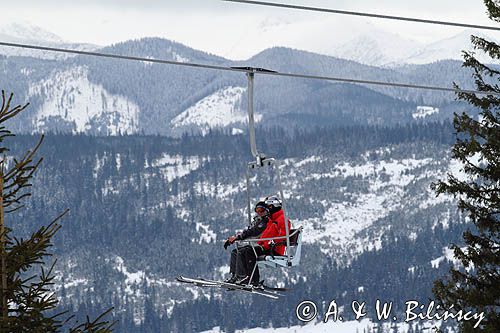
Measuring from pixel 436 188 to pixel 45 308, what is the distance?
49.6ft

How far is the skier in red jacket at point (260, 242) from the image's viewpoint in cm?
1822

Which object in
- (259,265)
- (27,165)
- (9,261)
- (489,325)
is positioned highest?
(27,165)

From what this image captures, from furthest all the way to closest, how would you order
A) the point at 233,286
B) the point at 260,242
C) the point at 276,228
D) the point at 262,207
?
→ the point at 260,242 → the point at 262,207 → the point at 276,228 → the point at 233,286

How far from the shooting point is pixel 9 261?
8.95 m

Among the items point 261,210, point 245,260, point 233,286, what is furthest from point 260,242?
point 233,286

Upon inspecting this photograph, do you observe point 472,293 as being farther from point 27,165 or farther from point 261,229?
point 27,165

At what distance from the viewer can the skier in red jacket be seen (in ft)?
59.8

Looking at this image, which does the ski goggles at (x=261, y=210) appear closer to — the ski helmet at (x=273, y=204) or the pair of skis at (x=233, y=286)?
the ski helmet at (x=273, y=204)

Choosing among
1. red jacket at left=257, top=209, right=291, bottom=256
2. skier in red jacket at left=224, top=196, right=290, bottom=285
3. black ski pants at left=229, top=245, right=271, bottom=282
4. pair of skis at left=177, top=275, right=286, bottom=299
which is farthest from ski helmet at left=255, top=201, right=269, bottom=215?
pair of skis at left=177, top=275, right=286, bottom=299

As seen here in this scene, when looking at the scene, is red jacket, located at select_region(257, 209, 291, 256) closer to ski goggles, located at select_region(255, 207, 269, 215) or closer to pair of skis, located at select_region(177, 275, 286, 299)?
ski goggles, located at select_region(255, 207, 269, 215)

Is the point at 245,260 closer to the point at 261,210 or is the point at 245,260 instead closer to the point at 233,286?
the point at 261,210

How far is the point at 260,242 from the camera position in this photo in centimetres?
1878

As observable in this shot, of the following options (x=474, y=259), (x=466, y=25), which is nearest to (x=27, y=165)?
(x=466, y=25)

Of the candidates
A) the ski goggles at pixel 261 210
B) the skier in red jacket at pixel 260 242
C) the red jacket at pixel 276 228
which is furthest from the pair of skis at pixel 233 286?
the ski goggles at pixel 261 210
